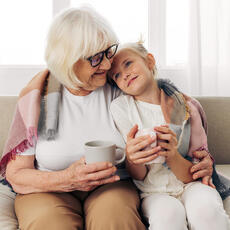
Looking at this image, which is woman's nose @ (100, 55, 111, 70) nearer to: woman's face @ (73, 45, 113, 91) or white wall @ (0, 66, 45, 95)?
woman's face @ (73, 45, 113, 91)

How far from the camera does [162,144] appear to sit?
103 centimetres

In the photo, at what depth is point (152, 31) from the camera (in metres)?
2.19

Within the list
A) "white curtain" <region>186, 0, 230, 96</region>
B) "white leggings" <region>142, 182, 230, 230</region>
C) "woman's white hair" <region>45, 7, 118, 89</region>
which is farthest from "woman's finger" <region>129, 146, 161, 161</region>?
"white curtain" <region>186, 0, 230, 96</region>

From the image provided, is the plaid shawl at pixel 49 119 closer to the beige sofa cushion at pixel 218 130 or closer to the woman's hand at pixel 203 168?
the woman's hand at pixel 203 168

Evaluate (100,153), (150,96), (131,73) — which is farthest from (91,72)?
(100,153)

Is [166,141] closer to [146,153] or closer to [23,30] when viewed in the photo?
[146,153]

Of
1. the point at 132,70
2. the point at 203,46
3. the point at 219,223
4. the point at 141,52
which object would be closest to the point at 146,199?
the point at 219,223

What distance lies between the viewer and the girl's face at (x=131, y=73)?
4.11 ft

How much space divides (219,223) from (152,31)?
1.54m

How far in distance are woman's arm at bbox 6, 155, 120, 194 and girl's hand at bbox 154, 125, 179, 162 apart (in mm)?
185

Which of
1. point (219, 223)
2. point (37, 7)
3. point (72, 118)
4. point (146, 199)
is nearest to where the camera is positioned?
point (219, 223)

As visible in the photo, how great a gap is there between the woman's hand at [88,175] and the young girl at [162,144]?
106mm

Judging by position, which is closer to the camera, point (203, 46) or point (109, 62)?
point (109, 62)

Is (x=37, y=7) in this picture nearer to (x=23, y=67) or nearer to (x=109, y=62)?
(x=23, y=67)
